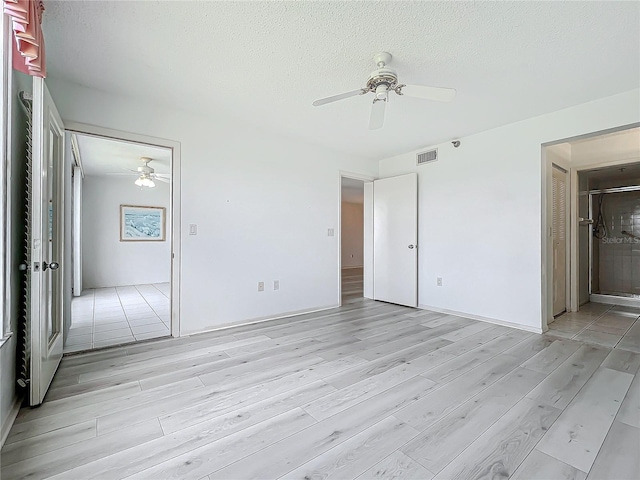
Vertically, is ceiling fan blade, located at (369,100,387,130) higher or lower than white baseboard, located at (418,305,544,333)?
higher

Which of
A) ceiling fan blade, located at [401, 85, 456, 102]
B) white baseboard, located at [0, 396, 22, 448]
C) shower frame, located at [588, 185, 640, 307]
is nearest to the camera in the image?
white baseboard, located at [0, 396, 22, 448]

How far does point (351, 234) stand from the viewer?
32.6 ft

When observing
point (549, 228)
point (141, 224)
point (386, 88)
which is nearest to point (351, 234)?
point (141, 224)

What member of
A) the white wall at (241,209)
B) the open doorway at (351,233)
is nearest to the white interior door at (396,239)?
the white wall at (241,209)

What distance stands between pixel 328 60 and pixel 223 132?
1.67m

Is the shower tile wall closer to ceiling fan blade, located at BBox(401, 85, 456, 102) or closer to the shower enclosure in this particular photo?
the shower enclosure

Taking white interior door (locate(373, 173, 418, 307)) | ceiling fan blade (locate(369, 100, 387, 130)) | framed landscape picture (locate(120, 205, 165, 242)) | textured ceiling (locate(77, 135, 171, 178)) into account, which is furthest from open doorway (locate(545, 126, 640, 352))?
framed landscape picture (locate(120, 205, 165, 242))

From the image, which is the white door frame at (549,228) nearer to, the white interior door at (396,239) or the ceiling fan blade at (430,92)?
the white interior door at (396,239)

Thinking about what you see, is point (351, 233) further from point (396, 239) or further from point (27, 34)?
point (27, 34)

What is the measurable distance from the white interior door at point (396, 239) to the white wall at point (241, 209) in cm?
84

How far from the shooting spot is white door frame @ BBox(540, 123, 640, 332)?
3275 millimetres

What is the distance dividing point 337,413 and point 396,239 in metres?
3.29

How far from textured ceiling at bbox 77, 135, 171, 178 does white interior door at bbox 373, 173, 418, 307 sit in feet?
10.7

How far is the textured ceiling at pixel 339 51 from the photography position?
1.76 metres
